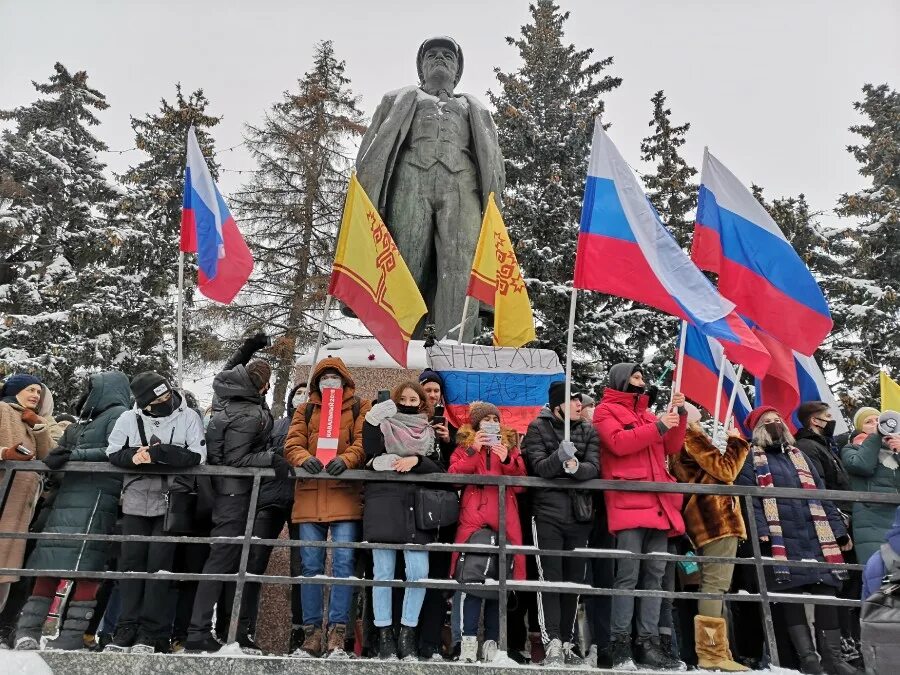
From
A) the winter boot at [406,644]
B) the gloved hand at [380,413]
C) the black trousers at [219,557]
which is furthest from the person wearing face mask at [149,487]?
the winter boot at [406,644]

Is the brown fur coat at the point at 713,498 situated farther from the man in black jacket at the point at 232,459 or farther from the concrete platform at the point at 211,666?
the man in black jacket at the point at 232,459

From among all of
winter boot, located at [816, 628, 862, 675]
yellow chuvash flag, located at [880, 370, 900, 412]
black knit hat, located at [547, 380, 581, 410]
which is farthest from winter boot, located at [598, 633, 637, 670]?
yellow chuvash flag, located at [880, 370, 900, 412]

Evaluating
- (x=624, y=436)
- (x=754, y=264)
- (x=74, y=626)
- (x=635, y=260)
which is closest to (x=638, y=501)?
(x=624, y=436)

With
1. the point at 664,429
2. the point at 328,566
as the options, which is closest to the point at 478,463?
the point at 664,429

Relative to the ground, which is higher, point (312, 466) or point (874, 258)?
point (874, 258)

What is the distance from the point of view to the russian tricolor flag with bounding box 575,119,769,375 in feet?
16.2

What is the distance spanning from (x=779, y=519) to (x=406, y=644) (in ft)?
8.28

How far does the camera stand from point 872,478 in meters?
5.37

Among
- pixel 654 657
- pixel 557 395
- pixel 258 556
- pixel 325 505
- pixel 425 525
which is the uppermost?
pixel 557 395

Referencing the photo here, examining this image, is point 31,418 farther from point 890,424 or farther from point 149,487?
point 890,424

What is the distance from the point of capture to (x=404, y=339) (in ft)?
19.4

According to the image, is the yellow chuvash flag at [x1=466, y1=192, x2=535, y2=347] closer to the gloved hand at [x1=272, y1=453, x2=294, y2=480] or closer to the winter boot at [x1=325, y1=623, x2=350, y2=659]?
the gloved hand at [x1=272, y1=453, x2=294, y2=480]

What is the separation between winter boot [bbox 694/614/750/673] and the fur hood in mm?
1537

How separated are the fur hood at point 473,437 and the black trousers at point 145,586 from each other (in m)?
1.93
